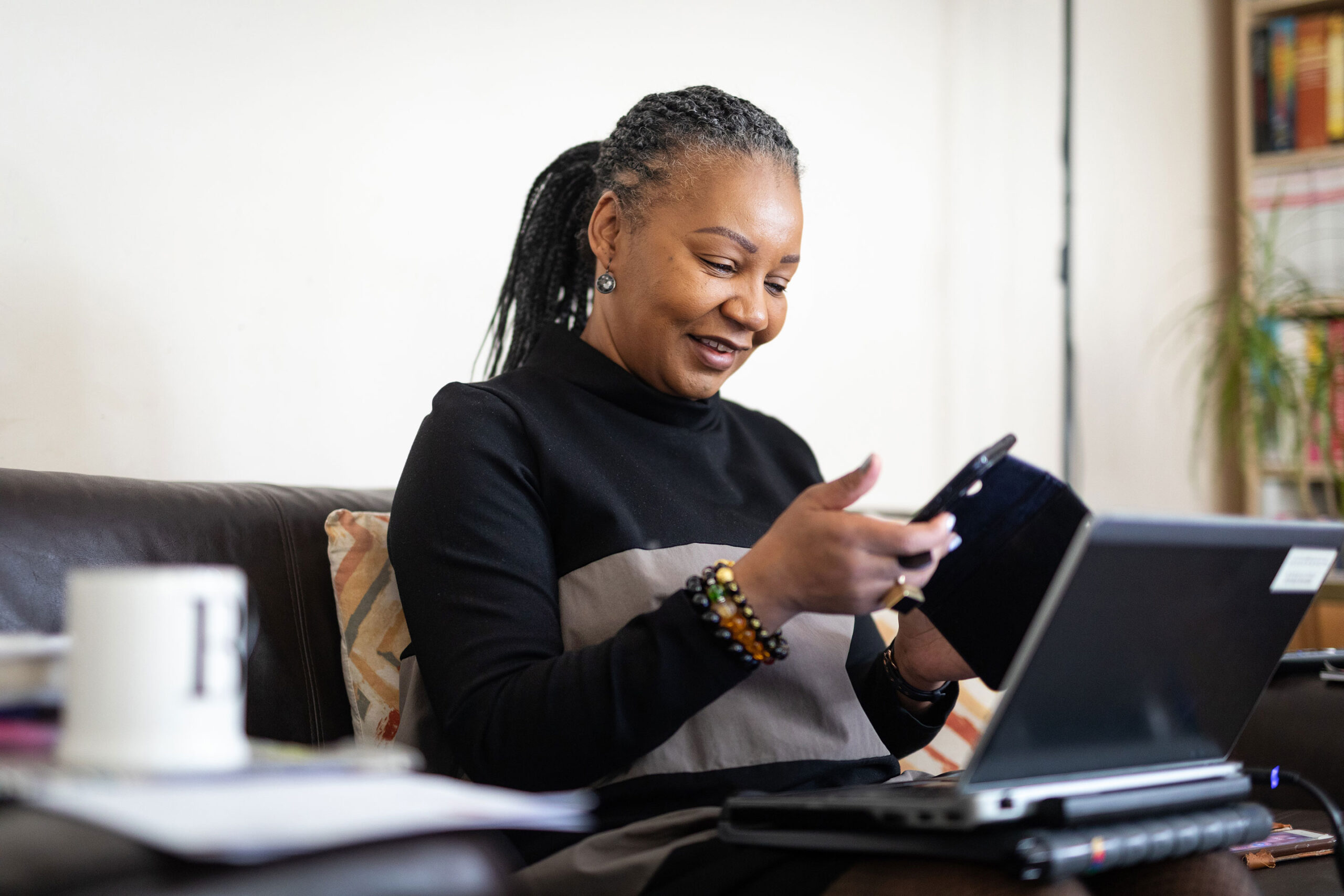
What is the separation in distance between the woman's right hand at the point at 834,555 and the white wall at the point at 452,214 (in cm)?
83

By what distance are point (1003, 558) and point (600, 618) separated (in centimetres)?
35

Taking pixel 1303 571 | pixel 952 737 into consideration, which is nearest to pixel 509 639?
pixel 1303 571

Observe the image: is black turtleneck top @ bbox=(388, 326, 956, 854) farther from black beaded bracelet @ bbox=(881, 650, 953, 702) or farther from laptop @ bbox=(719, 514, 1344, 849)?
laptop @ bbox=(719, 514, 1344, 849)

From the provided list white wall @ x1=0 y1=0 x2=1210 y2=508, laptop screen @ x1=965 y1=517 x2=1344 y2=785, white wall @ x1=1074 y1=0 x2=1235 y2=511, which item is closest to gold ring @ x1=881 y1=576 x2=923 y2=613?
laptop screen @ x1=965 y1=517 x2=1344 y2=785

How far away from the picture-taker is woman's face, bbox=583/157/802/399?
3.89 ft

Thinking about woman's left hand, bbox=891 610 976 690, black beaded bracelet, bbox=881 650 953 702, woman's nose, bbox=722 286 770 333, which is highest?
woman's nose, bbox=722 286 770 333

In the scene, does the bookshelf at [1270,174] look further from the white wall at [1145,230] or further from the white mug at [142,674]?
the white mug at [142,674]

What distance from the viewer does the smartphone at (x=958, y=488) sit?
33.9 inches

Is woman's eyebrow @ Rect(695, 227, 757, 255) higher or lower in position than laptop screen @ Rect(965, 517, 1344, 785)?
higher

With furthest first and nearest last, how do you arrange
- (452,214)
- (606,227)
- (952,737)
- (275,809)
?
(452,214)
(952,737)
(606,227)
(275,809)

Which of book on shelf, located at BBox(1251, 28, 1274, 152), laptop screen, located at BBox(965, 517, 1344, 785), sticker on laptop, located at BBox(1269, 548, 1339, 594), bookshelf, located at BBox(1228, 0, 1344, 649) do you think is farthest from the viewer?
book on shelf, located at BBox(1251, 28, 1274, 152)

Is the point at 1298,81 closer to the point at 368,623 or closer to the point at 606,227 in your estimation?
the point at 606,227

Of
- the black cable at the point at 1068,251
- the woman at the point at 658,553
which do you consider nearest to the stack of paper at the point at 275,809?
the woman at the point at 658,553

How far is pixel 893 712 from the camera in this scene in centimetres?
117
